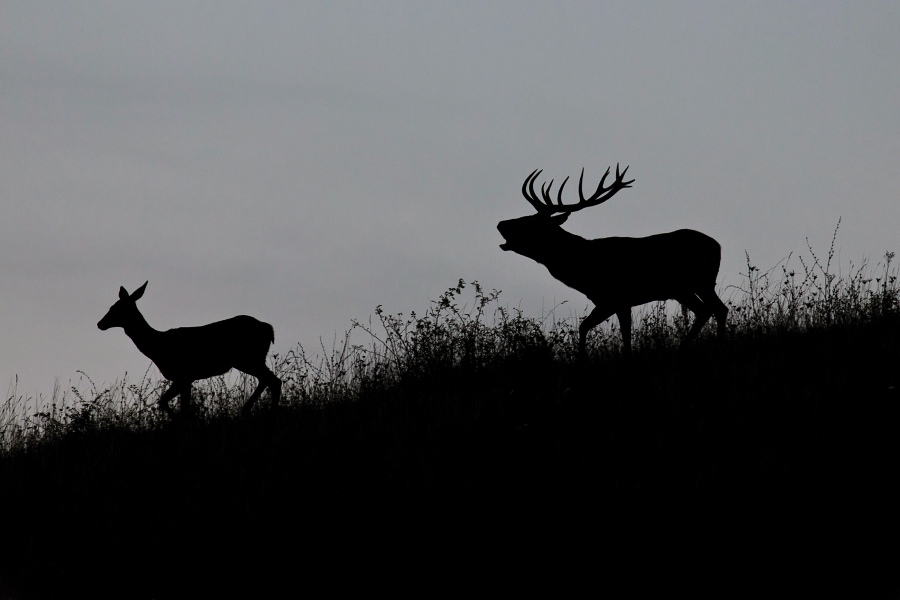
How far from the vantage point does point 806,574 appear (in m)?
4.57

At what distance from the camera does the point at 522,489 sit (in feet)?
18.4

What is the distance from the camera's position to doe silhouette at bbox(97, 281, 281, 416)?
35.3 ft

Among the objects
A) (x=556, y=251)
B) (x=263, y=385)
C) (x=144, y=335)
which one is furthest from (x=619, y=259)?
(x=144, y=335)

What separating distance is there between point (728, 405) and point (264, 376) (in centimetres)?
567

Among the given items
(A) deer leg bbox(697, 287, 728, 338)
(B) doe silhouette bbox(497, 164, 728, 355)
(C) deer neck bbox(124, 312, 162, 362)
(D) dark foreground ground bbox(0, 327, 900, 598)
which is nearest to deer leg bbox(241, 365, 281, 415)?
(C) deer neck bbox(124, 312, 162, 362)

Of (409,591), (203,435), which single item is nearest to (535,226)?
(203,435)

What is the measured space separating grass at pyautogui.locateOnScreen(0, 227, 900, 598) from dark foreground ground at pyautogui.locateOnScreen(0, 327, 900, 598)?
0.05 feet

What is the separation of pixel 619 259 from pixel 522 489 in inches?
Result: 179

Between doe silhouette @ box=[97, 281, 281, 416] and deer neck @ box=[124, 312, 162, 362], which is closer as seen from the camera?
doe silhouette @ box=[97, 281, 281, 416]

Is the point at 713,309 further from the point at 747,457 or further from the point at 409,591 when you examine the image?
the point at 409,591

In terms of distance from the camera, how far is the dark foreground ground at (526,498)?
480 centimetres

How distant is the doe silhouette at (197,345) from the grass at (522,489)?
85.3 inches

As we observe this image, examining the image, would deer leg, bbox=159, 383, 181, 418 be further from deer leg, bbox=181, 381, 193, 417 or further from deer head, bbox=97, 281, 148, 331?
deer head, bbox=97, 281, 148, 331

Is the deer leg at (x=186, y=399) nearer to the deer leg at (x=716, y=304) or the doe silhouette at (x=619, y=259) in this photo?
the doe silhouette at (x=619, y=259)
